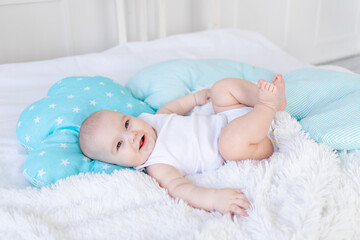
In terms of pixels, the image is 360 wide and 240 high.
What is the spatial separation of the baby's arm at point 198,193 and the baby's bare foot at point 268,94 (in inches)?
8.6

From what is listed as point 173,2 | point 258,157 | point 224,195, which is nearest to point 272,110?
point 258,157

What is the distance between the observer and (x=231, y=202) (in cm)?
77

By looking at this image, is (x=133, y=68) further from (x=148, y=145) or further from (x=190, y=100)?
(x=148, y=145)

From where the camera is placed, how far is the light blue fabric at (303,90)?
0.89 meters

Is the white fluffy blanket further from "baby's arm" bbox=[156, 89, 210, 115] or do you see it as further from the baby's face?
"baby's arm" bbox=[156, 89, 210, 115]

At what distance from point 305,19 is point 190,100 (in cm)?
206

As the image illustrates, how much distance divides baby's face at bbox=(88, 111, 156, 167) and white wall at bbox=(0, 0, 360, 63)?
3.53ft

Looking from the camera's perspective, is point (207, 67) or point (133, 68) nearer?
point (207, 67)

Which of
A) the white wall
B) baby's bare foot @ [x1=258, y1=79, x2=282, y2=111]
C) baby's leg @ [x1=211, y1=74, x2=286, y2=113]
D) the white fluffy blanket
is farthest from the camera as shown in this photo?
the white wall

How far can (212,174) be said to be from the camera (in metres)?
0.89

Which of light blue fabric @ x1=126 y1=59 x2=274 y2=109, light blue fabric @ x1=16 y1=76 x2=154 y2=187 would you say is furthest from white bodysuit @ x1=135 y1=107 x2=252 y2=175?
light blue fabric @ x1=126 y1=59 x2=274 y2=109

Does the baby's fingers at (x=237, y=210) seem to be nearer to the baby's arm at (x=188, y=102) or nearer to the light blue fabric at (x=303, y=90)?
the light blue fabric at (x=303, y=90)

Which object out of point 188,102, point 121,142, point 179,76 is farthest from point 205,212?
point 179,76

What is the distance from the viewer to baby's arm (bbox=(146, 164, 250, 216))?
2.51 feet
